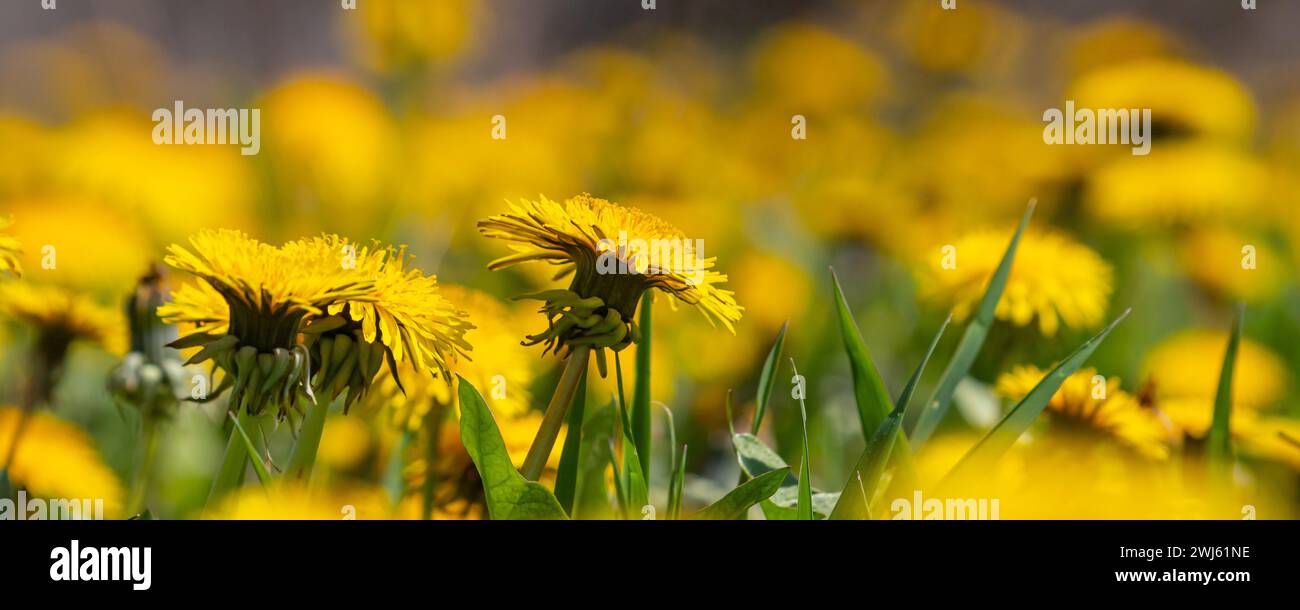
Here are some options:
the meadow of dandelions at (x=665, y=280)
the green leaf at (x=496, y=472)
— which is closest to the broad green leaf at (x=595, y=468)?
the meadow of dandelions at (x=665, y=280)

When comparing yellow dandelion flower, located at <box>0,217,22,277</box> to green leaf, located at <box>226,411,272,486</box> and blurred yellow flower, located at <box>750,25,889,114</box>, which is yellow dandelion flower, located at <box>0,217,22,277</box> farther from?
blurred yellow flower, located at <box>750,25,889,114</box>

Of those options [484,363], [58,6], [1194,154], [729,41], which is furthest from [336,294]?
[1194,154]

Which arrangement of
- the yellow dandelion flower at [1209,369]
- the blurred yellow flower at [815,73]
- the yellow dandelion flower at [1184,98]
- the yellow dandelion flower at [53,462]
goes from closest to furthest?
the yellow dandelion flower at [53,462] < the yellow dandelion flower at [1209,369] < the yellow dandelion flower at [1184,98] < the blurred yellow flower at [815,73]

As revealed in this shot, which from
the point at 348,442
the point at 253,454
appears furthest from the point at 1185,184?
the point at 253,454

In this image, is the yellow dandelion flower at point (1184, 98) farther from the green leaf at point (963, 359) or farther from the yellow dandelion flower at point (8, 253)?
the yellow dandelion flower at point (8, 253)

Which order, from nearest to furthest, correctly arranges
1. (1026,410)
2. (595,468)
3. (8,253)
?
1. (8,253)
2. (1026,410)
3. (595,468)

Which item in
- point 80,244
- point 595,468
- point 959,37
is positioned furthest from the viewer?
point 959,37

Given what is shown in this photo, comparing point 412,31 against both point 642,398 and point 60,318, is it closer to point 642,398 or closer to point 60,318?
point 60,318

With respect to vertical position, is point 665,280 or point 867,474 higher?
point 665,280
